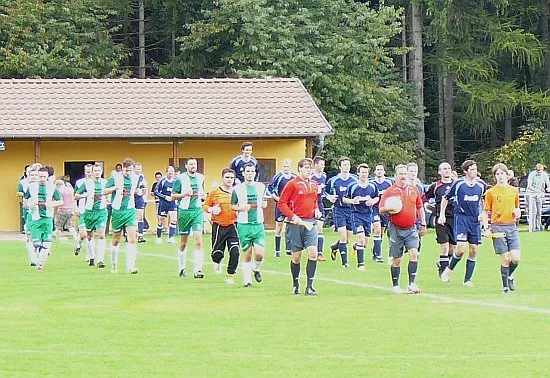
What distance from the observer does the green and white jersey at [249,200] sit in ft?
64.1

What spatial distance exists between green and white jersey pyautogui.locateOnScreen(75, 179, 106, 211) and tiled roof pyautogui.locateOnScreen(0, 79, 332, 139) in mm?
13736

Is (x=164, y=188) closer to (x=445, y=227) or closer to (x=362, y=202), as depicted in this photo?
(x=362, y=202)

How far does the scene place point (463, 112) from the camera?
5328 cm

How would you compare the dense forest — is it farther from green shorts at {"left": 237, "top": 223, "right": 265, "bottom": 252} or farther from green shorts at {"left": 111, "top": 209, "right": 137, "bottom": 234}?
green shorts at {"left": 237, "top": 223, "right": 265, "bottom": 252}

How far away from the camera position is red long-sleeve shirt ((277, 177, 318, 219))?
1844cm

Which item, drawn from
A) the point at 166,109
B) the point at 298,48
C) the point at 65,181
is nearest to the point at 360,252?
the point at 65,181

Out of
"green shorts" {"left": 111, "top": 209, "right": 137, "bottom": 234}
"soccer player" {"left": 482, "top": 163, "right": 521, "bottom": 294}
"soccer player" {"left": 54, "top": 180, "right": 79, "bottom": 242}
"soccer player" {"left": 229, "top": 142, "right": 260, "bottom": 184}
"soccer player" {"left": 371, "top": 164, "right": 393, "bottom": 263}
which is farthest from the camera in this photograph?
"soccer player" {"left": 54, "top": 180, "right": 79, "bottom": 242}

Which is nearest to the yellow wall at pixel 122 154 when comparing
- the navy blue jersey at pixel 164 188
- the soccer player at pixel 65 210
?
the navy blue jersey at pixel 164 188

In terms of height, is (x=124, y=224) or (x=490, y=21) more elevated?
(x=490, y=21)

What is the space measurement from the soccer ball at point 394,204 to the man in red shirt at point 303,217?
105 centimetres

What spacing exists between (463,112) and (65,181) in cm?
2377

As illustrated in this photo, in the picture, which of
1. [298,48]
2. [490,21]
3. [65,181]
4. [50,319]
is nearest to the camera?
[50,319]

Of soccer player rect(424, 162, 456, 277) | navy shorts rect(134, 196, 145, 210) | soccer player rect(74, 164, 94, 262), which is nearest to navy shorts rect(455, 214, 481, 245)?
soccer player rect(424, 162, 456, 277)

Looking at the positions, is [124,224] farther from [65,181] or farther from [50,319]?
[65,181]
